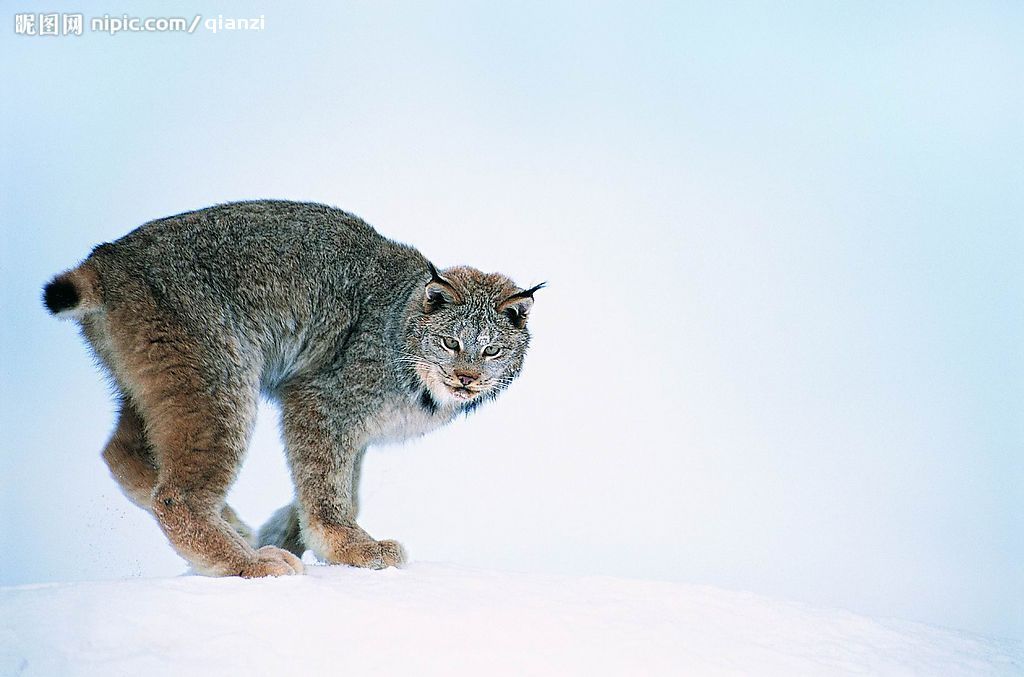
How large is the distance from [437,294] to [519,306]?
0.60 metres

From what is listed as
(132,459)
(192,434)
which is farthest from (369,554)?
(132,459)

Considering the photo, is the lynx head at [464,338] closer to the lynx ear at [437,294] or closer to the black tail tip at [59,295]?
the lynx ear at [437,294]

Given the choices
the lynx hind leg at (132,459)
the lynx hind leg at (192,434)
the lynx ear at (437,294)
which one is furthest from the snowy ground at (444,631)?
the lynx ear at (437,294)

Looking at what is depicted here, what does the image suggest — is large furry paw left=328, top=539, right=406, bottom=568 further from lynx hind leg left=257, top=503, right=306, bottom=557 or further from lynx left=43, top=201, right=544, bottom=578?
lynx hind leg left=257, top=503, right=306, bottom=557

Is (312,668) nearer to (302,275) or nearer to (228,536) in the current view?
(228,536)

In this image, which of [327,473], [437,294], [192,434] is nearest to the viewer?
[192,434]

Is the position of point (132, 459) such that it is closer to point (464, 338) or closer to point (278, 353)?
point (278, 353)

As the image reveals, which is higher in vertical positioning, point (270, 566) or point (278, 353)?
point (278, 353)

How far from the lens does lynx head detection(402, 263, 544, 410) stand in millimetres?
7148

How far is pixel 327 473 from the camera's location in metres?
6.91

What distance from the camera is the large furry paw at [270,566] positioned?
6020 mm

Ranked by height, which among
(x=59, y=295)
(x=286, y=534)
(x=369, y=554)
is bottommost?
(x=369, y=554)

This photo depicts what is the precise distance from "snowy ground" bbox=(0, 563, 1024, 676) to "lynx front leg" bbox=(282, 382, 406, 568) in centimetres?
18

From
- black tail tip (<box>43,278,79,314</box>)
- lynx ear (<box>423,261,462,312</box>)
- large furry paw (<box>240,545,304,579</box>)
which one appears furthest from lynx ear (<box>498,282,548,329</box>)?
black tail tip (<box>43,278,79,314</box>)
